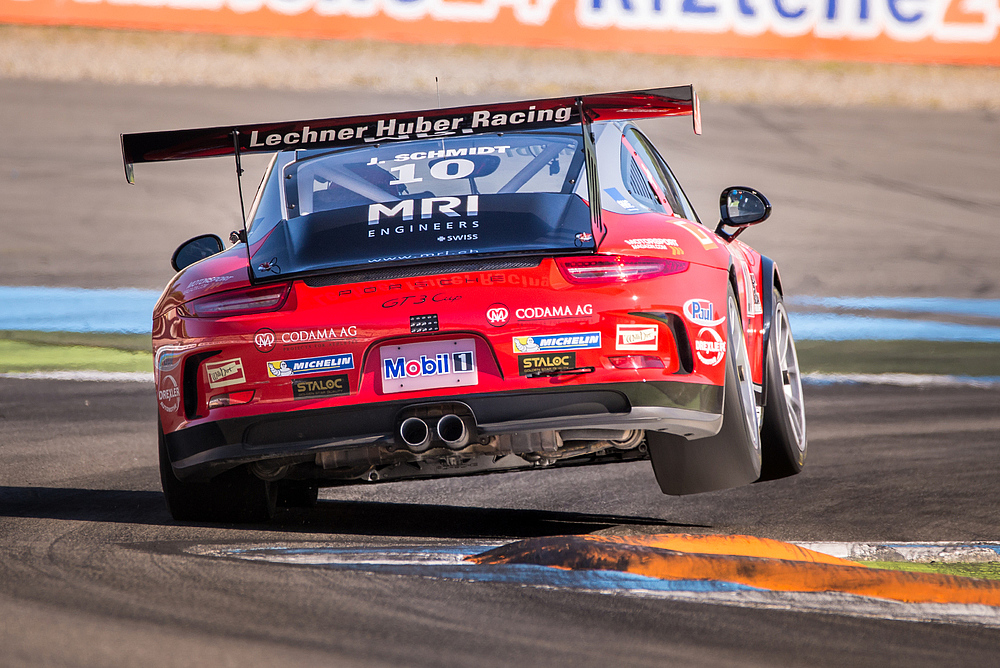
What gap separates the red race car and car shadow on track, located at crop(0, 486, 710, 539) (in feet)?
0.89

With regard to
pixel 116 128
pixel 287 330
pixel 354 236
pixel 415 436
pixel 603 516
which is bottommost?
pixel 603 516

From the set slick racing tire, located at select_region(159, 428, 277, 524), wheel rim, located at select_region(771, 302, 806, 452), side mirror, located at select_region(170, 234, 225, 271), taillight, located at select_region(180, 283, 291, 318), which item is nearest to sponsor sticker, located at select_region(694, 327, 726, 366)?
taillight, located at select_region(180, 283, 291, 318)

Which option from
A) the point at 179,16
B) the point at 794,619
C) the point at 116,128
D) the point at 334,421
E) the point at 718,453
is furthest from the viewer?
the point at 179,16

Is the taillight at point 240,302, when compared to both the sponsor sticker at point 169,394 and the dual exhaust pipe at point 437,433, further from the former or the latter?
the dual exhaust pipe at point 437,433

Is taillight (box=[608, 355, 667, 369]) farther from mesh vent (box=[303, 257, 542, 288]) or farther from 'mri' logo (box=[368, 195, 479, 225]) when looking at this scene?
'mri' logo (box=[368, 195, 479, 225])

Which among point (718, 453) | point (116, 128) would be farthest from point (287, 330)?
point (116, 128)

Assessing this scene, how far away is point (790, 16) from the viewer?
19.6 meters

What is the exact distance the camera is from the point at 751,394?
16.8ft

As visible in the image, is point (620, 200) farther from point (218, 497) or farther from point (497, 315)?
point (218, 497)

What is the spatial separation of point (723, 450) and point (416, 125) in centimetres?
153

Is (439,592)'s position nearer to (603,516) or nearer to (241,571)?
(241,571)

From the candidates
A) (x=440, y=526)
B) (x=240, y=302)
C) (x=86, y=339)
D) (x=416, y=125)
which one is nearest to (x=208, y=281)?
(x=240, y=302)

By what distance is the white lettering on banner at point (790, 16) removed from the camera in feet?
64.0

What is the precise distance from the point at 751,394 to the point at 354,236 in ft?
5.14
